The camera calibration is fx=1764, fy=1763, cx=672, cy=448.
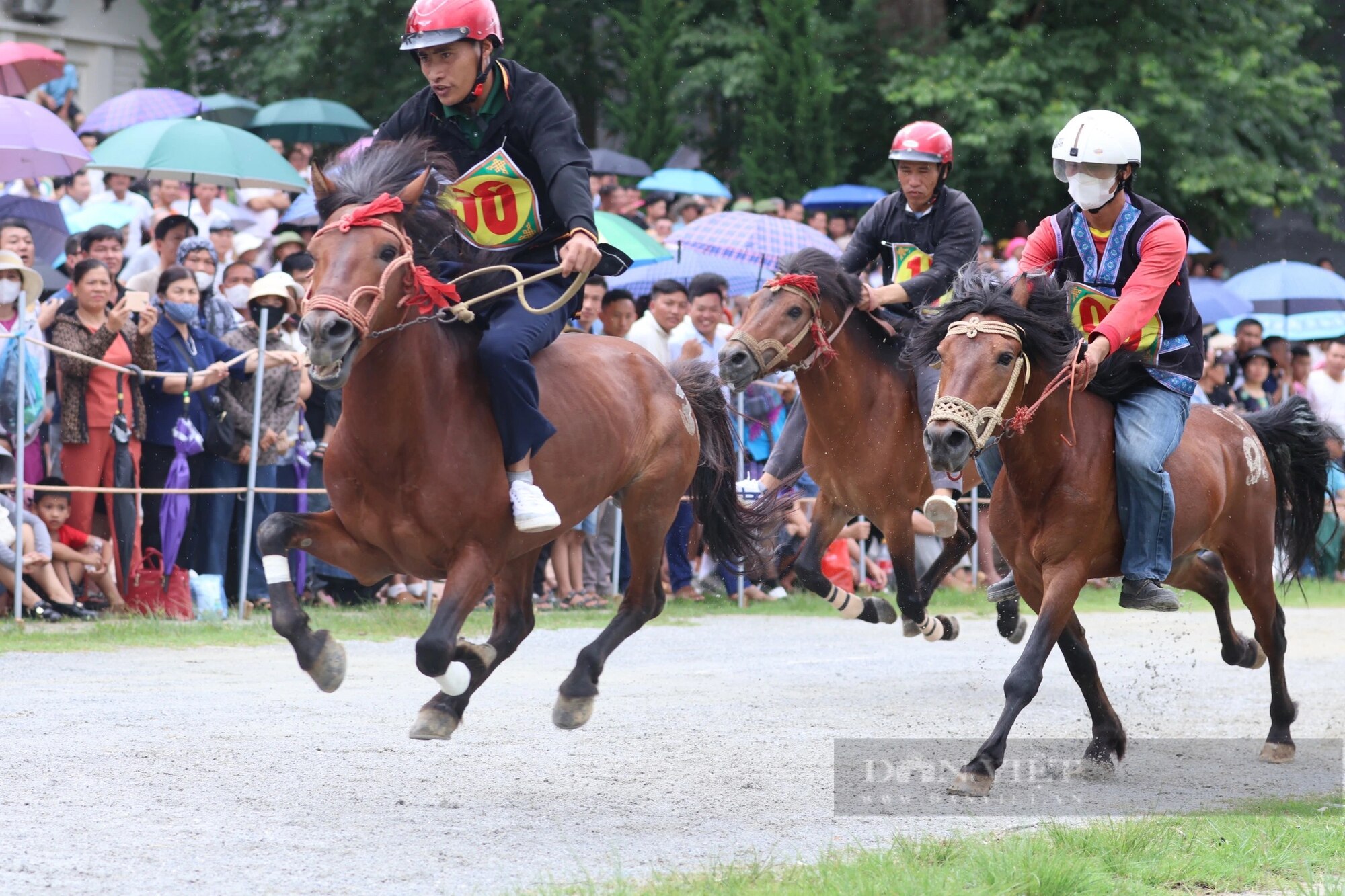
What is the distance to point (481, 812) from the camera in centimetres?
656

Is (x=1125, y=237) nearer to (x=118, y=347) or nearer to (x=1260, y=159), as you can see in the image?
(x=118, y=347)

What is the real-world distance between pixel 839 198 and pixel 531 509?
1665 cm

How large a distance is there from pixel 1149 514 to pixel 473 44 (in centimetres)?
347

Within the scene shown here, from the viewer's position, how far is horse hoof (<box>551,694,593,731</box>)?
7434 mm

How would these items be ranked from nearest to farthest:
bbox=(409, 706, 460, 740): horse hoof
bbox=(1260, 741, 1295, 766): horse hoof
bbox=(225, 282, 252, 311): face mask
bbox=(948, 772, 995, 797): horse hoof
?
1. bbox=(409, 706, 460, 740): horse hoof
2. bbox=(948, 772, 995, 797): horse hoof
3. bbox=(1260, 741, 1295, 766): horse hoof
4. bbox=(225, 282, 252, 311): face mask

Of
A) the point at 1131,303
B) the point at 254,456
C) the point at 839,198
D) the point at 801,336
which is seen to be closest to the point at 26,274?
the point at 254,456

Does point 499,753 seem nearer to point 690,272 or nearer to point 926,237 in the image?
point 926,237

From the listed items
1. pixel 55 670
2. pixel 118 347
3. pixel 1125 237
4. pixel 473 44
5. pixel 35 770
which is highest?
pixel 473 44

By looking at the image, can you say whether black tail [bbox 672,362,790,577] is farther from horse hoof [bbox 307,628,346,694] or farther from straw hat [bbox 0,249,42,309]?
straw hat [bbox 0,249,42,309]

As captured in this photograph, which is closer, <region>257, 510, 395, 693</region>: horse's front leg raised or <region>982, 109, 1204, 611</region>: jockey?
<region>257, 510, 395, 693</region>: horse's front leg raised

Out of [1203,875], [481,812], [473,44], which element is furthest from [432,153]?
[1203,875]

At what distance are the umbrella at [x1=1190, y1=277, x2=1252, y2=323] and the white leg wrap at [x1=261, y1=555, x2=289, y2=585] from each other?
1574cm

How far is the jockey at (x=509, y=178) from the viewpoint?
22.6 feet

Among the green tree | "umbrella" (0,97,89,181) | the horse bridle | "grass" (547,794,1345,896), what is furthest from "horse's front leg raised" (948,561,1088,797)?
the green tree
